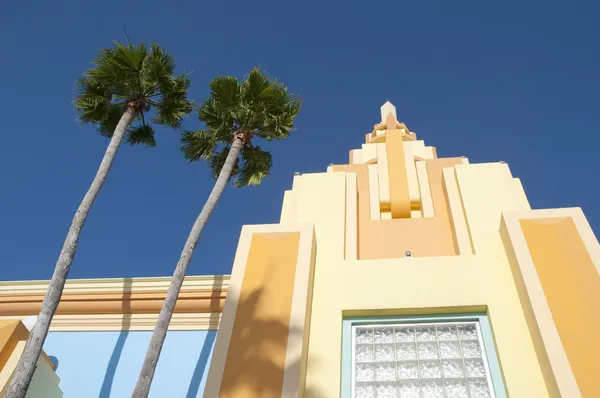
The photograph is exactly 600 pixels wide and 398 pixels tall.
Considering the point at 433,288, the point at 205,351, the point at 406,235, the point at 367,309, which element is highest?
the point at 406,235

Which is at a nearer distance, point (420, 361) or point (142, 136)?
point (420, 361)

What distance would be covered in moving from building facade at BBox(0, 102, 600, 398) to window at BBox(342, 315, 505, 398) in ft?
0.07

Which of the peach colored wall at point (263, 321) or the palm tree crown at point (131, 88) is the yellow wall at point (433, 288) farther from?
the palm tree crown at point (131, 88)

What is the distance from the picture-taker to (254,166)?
1255cm

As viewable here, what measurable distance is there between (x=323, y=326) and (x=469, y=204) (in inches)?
156

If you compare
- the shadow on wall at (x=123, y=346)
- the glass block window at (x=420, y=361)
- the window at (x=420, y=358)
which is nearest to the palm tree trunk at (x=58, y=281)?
the shadow on wall at (x=123, y=346)

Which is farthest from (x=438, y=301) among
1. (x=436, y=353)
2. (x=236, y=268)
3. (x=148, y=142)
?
(x=148, y=142)

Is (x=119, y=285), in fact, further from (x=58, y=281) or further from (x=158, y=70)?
(x=158, y=70)

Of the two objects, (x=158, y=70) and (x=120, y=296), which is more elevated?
(x=158, y=70)

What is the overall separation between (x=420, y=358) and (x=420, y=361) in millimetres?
48

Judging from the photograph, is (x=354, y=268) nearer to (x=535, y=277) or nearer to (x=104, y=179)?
(x=535, y=277)

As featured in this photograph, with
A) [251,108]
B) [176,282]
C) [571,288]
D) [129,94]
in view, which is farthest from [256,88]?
[571,288]

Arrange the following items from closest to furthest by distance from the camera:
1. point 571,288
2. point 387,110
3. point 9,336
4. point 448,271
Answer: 1. point 571,288
2. point 448,271
3. point 9,336
4. point 387,110

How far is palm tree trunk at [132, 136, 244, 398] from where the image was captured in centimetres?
768
